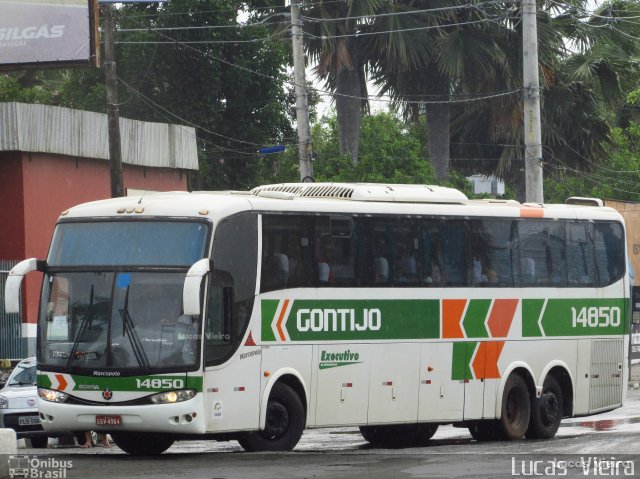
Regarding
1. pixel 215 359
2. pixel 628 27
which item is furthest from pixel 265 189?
pixel 628 27

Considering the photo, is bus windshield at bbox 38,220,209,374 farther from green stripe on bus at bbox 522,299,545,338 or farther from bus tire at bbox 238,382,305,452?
green stripe on bus at bbox 522,299,545,338

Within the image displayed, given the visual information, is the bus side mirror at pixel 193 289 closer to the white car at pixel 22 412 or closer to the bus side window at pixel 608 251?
the white car at pixel 22 412

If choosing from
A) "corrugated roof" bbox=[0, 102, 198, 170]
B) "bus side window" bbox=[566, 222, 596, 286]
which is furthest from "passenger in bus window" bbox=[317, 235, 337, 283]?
"corrugated roof" bbox=[0, 102, 198, 170]

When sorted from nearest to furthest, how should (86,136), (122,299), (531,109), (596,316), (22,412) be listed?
(122,299), (596,316), (22,412), (86,136), (531,109)

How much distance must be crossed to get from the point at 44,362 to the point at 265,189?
159 inches

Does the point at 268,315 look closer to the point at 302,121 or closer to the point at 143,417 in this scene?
the point at 143,417

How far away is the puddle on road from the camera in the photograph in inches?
903

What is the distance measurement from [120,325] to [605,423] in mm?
10462

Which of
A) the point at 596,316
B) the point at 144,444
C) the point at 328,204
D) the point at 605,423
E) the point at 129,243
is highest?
the point at 328,204

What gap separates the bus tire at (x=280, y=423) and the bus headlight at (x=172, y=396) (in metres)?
1.45

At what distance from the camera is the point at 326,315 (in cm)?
1795

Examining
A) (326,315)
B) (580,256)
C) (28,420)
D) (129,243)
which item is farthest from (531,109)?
(129,243)

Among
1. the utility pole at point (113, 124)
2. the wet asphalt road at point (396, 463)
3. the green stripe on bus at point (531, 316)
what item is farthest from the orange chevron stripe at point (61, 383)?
the utility pole at point (113, 124)

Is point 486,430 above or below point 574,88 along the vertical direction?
below
